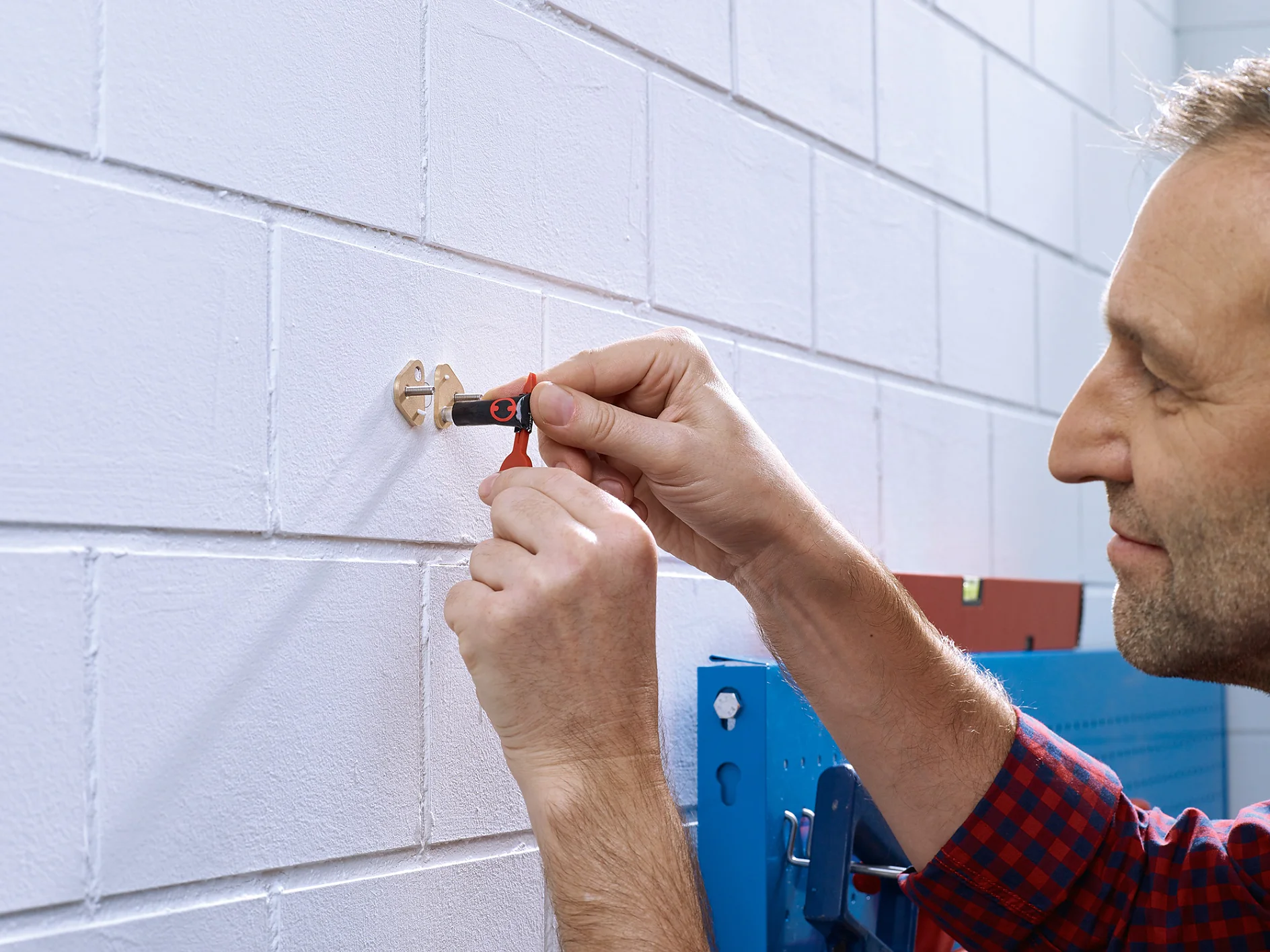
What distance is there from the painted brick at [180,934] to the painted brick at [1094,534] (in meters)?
1.51

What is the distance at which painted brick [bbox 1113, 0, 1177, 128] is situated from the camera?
2.02 metres

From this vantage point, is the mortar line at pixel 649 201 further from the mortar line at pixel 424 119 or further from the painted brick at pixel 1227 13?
the painted brick at pixel 1227 13

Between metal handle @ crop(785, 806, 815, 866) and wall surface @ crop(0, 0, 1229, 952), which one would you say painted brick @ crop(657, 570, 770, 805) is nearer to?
wall surface @ crop(0, 0, 1229, 952)

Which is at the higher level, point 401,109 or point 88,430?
point 401,109

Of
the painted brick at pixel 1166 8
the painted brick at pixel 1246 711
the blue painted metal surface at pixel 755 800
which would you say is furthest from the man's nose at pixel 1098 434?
the painted brick at pixel 1166 8

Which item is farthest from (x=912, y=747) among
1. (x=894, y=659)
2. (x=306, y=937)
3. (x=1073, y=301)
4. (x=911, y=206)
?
(x=1073, y=301)

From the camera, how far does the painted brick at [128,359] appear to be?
65cm

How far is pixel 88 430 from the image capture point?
0.67m

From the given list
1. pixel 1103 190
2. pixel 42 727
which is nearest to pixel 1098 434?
pixel 42 727

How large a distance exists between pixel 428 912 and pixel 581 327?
50 centimetres

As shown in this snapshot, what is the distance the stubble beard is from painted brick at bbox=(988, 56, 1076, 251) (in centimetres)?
84

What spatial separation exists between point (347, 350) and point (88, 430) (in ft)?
0.65

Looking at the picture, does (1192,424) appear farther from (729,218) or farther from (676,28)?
(676,28)

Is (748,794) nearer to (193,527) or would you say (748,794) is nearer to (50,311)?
(193,527)
